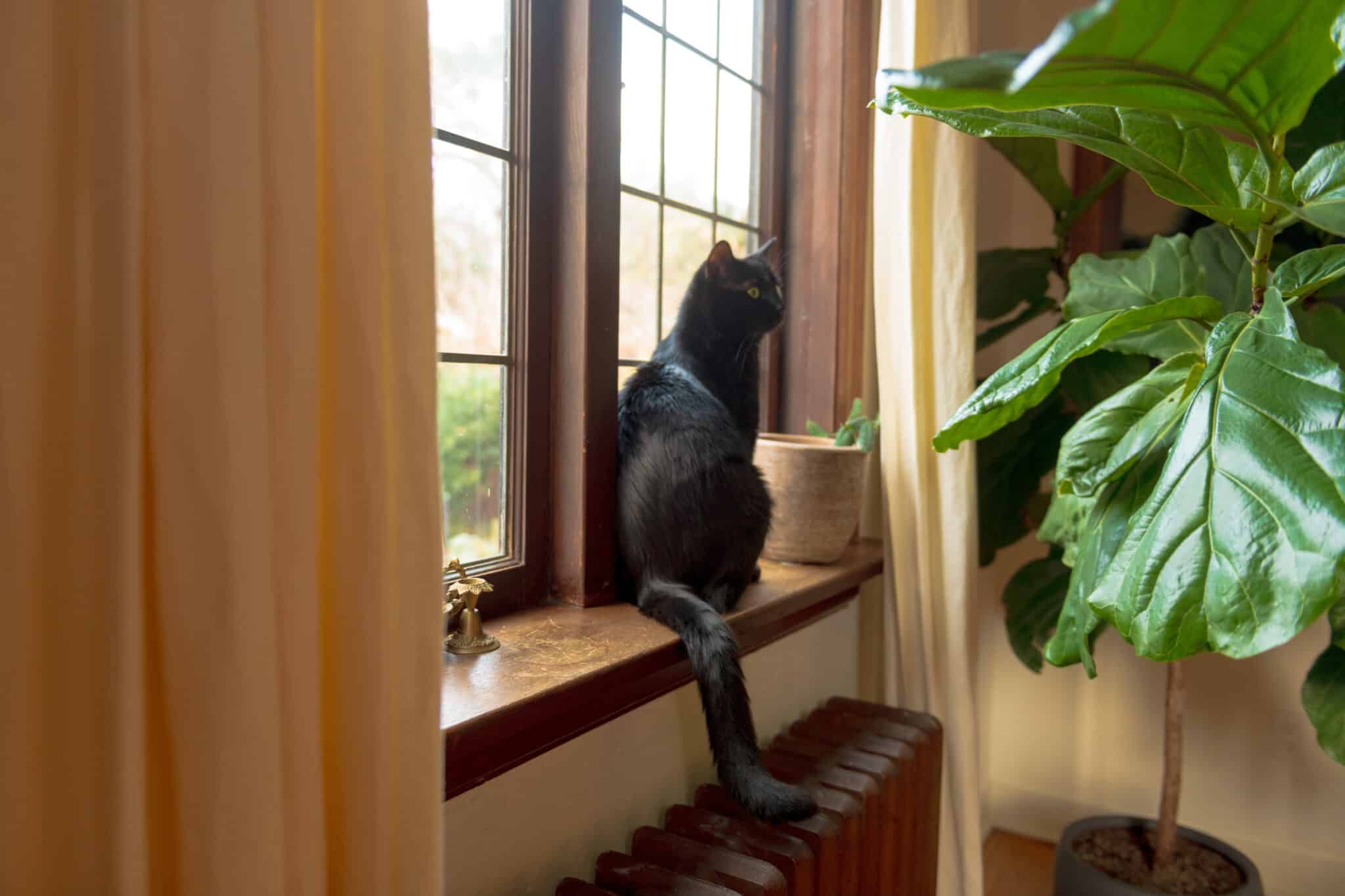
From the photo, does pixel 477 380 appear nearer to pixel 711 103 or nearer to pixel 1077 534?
pixel 711 103

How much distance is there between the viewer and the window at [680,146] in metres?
1.36

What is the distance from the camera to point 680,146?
1.45 metres

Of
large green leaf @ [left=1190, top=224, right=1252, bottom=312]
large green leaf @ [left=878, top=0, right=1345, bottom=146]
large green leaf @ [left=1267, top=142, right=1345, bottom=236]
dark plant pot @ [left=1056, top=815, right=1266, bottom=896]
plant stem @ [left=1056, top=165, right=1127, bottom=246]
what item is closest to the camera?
large green leaf @ [left=878, top=0, right=1345, bottom=146]

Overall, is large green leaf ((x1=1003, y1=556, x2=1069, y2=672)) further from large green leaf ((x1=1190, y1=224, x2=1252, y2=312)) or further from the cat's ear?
the cat's ear

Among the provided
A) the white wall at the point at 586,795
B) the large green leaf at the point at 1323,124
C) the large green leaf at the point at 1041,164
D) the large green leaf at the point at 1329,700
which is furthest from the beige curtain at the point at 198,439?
the large green leaf at the point at 1323,124

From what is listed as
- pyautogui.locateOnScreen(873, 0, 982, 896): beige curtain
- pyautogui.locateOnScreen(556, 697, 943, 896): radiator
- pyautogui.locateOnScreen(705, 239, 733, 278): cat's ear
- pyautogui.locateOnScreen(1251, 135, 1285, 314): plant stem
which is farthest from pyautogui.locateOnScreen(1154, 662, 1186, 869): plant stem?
pyautogui.locateOnScreen(705, 239, 733, 278): cat's ear

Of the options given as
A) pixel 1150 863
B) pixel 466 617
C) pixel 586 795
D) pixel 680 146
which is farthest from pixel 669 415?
pixel 1150 863

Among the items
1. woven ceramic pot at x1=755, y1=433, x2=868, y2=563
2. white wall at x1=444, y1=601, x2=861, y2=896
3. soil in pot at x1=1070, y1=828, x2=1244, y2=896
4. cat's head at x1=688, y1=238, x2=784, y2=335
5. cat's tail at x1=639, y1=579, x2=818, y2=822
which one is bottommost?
soil in pot at x1=1070, y1=828, x2=1244, y2=896

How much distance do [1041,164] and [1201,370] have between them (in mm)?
782

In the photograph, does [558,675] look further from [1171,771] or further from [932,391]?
[1171,771]

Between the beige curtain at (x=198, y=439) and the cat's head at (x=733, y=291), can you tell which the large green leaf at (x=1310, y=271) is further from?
the beige curtain at (x=198, y=439)

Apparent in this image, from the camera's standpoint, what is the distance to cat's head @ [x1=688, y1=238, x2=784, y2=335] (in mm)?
1279

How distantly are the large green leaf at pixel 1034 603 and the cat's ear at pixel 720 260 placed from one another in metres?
0.86

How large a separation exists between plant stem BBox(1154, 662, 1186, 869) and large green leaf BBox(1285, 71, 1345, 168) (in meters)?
0.92
